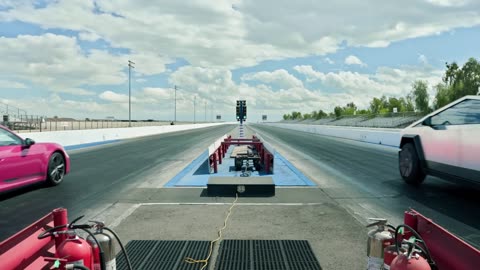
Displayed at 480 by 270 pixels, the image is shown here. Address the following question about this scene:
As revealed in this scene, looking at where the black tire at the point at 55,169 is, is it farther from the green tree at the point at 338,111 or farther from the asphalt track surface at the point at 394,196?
the green tree at the point at 338,111

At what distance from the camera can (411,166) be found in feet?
28.1

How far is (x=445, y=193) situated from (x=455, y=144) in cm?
146

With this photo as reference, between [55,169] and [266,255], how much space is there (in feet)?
22.1

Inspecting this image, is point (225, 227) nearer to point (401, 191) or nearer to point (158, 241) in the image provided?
point (158, 241)

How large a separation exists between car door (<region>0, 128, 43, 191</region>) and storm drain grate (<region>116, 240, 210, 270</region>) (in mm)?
4059

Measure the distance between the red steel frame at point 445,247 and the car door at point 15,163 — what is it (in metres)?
7.51

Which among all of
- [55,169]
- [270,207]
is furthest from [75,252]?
[55,169]

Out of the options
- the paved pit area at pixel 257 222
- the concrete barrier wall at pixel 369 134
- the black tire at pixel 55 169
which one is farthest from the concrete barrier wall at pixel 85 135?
the concrete barrier wall at pixel 369 134

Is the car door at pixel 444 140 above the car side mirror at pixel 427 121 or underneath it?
underneath

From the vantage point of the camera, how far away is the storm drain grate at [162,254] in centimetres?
401

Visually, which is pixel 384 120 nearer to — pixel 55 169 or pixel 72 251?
pixel 55 169

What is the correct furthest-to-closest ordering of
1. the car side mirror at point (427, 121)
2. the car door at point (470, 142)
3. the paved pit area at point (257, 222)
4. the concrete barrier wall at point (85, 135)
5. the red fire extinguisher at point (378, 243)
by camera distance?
the concrete barrier wall at point (85, 135) < the car side mirror at point (427, 121) < the car door at point (470, 142) < the paved pit area at point (257, 222) < the red fire extinguisher at point (378, 243)

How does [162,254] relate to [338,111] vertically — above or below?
below

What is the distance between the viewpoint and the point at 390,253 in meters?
2.87
